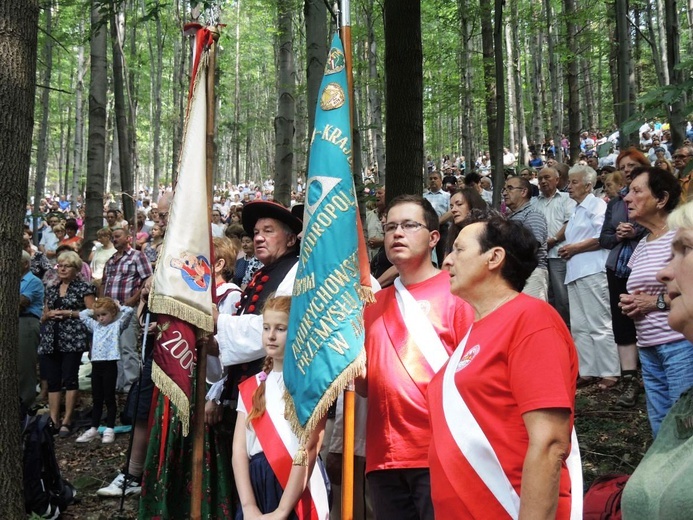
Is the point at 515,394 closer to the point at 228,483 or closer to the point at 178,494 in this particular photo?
the point at 228,483

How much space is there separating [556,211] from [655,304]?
4523 millimetres

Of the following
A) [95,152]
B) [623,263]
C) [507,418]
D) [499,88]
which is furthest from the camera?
[95,152]

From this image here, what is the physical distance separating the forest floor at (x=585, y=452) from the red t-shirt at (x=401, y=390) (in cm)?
235

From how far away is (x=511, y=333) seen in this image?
2.59 metres

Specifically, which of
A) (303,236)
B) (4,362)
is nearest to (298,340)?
(303,236)

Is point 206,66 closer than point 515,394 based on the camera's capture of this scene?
No

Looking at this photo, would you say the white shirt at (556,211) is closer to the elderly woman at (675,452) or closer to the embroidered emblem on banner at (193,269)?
the embroidered emblem on banner at (193,269)

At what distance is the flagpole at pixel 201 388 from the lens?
4.27m

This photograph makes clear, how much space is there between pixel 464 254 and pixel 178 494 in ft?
10.1

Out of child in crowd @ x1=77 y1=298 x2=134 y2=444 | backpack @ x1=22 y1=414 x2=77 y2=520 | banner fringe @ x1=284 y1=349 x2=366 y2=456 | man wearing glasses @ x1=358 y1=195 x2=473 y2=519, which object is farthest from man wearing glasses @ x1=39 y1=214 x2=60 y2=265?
man wearing glasses @ x1=358 y1=195 x2=473 y2=519

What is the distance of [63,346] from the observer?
8430mm

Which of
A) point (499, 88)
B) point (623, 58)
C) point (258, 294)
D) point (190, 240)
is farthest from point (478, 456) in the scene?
point (623, 58)

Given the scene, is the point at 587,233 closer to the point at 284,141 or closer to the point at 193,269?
the point at 193,269

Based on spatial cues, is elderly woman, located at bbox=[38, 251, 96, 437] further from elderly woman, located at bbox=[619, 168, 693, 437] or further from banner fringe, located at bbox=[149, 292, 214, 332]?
elderly woman, located at bbox=[619, 168, 693, 437]
